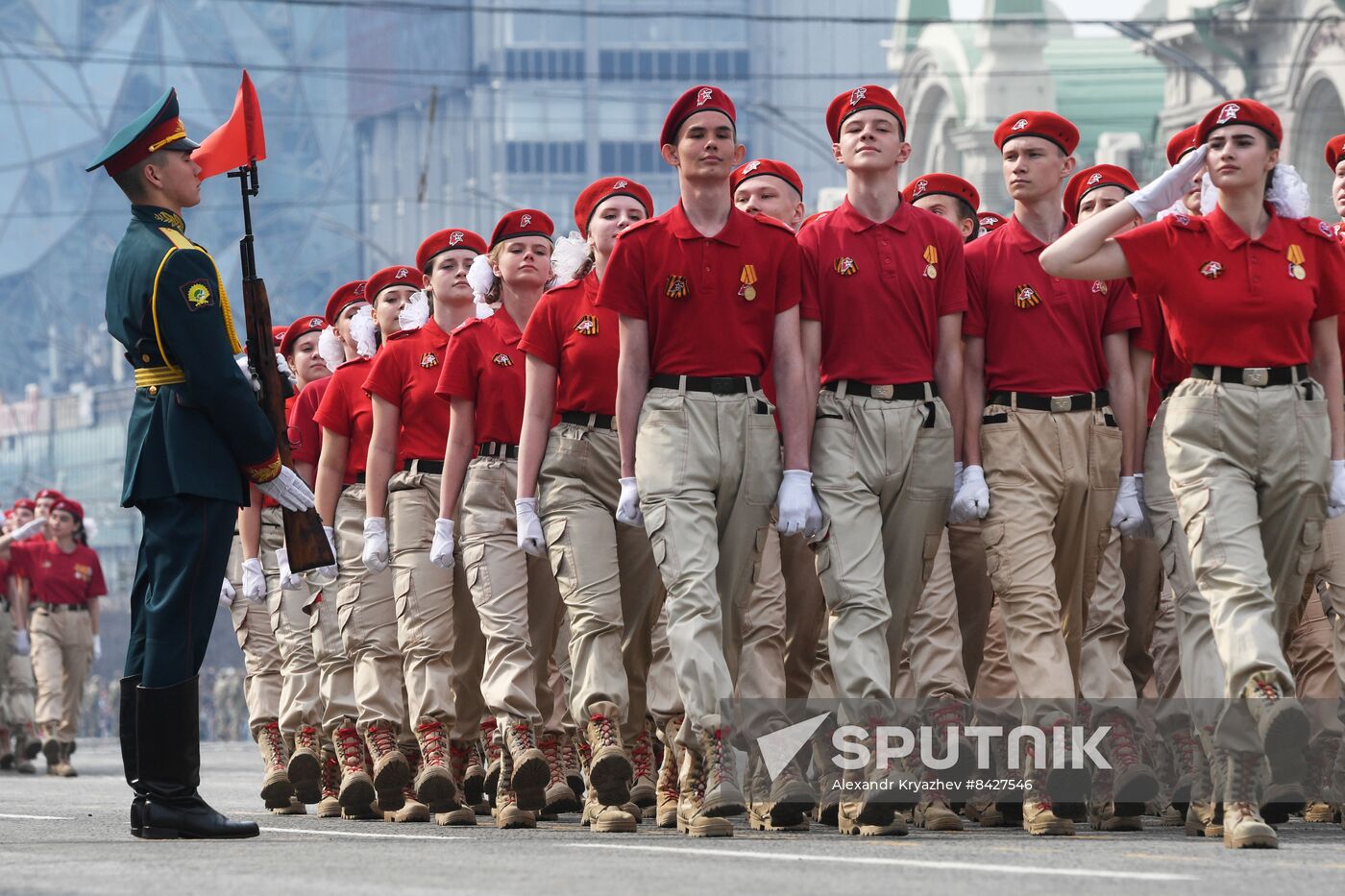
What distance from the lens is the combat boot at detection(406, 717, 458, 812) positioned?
10133 mm

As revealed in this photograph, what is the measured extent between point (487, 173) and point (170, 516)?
5138 inches

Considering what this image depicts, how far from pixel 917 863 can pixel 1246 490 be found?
186cm

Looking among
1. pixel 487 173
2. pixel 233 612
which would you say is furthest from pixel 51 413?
pixel 233 612

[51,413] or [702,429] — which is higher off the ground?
[51,413]

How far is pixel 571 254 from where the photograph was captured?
1017 cm

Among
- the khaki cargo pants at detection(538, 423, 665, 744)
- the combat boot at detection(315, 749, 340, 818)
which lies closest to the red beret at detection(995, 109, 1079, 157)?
the khaki cargo pants at detection(538, 423, 665, 744)

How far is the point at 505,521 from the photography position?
1020cm

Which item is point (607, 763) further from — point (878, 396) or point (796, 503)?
point (878, 396)

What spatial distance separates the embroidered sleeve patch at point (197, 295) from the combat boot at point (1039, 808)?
3.12 m

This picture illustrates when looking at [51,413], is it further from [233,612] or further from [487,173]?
[233,612]

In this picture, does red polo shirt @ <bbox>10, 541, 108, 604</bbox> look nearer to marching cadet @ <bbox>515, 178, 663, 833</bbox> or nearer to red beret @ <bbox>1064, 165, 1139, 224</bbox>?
marching cadet @ <bbox>515, 178, 663, 833</bbox>

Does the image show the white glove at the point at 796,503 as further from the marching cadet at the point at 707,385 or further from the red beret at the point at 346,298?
the red beret at the point at 346,298

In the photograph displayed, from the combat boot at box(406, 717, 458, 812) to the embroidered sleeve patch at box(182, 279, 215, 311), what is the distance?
230 centimetres

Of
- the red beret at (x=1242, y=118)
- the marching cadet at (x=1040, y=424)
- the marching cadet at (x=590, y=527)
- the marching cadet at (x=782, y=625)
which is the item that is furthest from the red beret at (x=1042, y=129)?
the marching cadet at (x=590, y=527)
